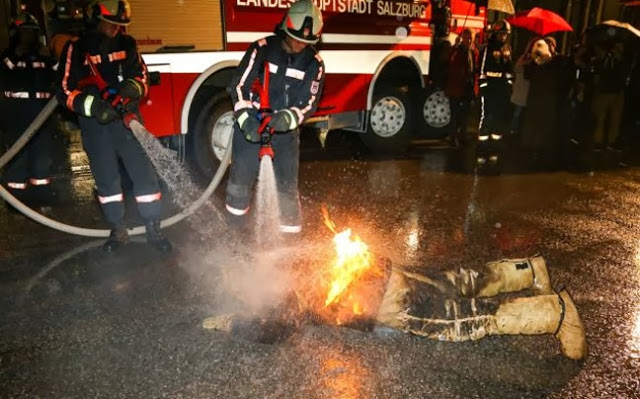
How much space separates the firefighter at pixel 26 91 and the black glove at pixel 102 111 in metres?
1.61

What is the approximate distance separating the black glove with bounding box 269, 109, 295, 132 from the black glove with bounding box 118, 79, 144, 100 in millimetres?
1141

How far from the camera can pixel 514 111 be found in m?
9.63

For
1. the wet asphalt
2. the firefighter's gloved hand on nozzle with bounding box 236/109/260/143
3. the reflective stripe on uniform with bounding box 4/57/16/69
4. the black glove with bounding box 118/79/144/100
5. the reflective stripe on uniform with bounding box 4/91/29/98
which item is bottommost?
the wet asphalt

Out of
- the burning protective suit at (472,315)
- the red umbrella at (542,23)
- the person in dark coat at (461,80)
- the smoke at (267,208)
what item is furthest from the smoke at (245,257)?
the red umbrella at (542,23)

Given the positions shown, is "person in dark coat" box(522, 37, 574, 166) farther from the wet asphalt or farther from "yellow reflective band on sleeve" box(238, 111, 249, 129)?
"yellow reflective band on sleeve" box(238, 111, 249, 129)

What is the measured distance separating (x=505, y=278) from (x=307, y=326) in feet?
4.34

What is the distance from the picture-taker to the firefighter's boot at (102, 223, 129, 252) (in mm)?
4453

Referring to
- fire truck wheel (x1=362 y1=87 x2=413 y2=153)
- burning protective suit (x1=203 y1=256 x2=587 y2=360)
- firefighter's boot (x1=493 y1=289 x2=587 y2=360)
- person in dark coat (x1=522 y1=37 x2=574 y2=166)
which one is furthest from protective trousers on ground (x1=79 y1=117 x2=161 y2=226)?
person in dark coat (x1=522 y1=37 x2=574 y2=166)

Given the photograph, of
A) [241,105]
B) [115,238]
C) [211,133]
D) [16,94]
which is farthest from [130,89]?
[211,133]

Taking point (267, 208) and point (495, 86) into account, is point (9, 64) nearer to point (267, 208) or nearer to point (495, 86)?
point (267, 208)

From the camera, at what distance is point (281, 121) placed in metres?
3.92

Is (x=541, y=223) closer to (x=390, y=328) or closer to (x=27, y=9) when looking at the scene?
(x=390, y=328)

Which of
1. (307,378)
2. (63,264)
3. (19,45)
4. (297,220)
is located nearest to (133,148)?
(63,264)

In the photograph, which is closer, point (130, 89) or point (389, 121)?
point (130, 89)
